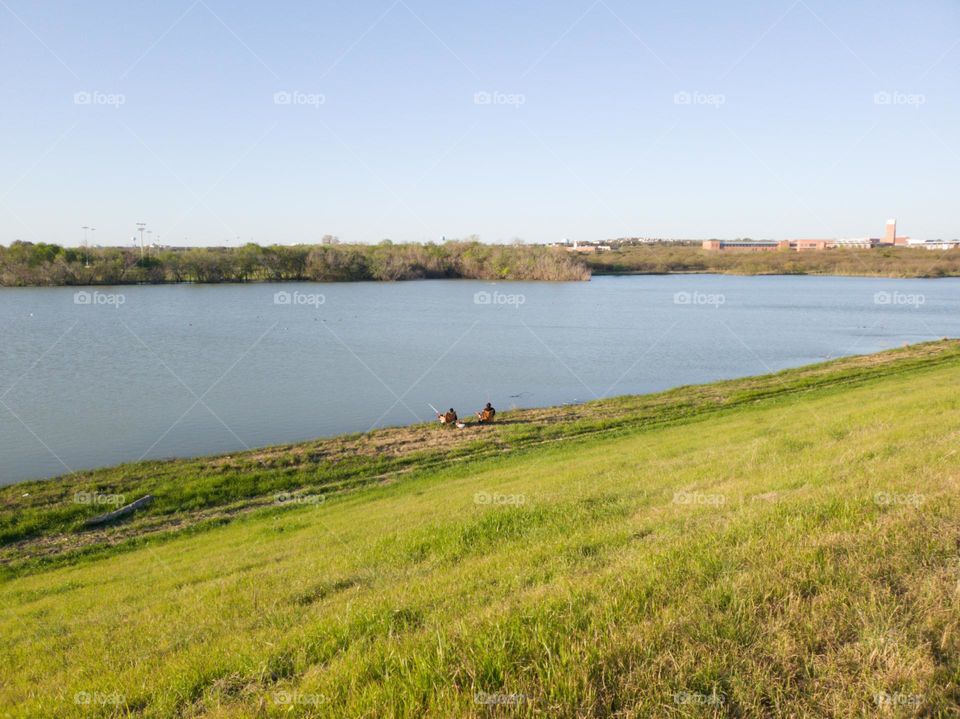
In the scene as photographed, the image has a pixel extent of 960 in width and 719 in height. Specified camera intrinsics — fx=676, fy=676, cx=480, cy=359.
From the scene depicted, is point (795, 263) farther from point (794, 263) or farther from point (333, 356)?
point (333, 356)

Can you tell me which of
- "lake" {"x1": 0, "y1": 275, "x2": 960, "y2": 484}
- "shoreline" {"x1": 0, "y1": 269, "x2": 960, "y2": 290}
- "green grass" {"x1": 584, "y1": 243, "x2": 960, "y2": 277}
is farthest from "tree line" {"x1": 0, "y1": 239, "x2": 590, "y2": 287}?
"green grass" {"x1": 584, "y1": 243, "x2": 960, "y2": 277}

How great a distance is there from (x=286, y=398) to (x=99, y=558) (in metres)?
16.6

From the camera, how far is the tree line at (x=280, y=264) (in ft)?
334

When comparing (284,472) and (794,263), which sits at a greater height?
(794,263)

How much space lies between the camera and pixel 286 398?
29.9 m

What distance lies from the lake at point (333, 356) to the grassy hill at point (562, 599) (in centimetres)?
1150

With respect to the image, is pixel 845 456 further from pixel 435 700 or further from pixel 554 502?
pixel 435 700

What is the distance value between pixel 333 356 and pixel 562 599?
123ft

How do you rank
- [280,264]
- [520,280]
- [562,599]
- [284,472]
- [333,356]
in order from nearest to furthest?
[562,599], [284,472], [333,356], [280,264], [520,280]

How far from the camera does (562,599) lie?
457 centimetres

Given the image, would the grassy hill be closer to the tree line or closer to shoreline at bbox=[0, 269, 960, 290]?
shoreline at bbox=[0, 269, 960, 290]

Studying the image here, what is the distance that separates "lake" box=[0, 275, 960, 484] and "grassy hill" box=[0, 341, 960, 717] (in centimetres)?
1150

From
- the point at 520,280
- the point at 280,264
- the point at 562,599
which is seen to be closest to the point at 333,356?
the point at 562,599

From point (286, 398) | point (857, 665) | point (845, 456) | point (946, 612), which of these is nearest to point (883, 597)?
point (946, 612)
